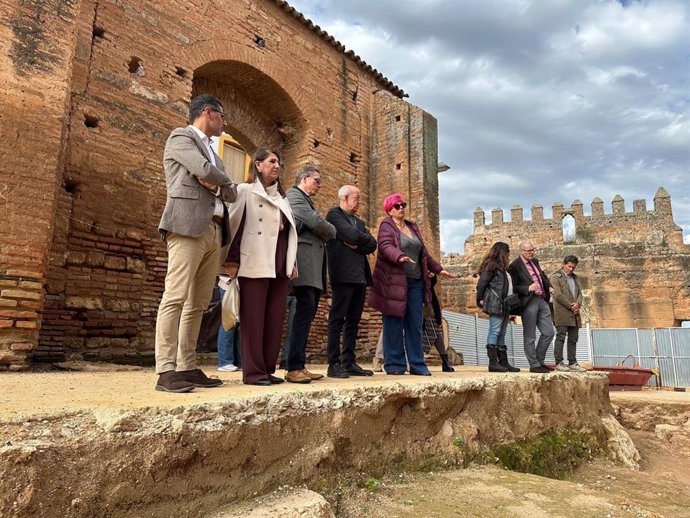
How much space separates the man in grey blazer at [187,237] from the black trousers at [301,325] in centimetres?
69

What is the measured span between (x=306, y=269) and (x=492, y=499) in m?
1.98

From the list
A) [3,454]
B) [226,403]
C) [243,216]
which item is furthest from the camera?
[243,216]

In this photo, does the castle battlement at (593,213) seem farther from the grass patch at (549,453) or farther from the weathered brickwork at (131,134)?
the grass patch at (549,453)

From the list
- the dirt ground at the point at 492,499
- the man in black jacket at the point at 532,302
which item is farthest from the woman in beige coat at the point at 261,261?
the man in black jacket at the point at 532,302

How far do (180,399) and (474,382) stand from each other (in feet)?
6.87

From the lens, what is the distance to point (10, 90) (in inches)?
192

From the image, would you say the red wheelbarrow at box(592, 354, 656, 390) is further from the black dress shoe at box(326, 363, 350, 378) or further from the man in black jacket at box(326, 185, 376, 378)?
the black dress shoe at box(326, 363, 350, 378)

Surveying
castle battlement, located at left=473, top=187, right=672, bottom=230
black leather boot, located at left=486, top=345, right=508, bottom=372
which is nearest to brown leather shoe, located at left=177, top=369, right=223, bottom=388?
black leather boot, located at left=486, top=345, right=508, bottom=372

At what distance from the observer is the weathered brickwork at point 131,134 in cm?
487

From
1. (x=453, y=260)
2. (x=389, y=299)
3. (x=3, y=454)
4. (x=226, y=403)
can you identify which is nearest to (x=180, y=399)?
(x=226, y=403)

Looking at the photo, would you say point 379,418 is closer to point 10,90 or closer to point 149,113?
point 10,90

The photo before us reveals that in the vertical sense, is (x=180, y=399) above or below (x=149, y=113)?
below

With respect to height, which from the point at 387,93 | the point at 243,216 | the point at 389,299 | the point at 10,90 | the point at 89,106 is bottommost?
the point at 389,299

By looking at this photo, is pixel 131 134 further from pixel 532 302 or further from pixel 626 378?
pixel 626 378
